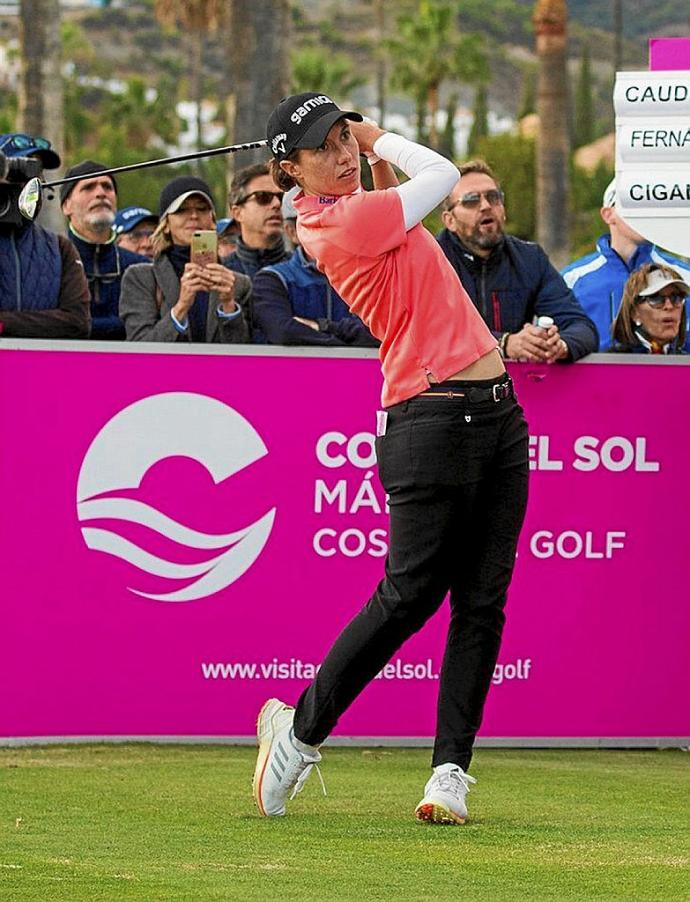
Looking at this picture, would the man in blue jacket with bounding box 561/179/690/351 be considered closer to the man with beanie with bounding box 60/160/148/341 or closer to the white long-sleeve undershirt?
the man with beanie with bounding box 60/160/148/341

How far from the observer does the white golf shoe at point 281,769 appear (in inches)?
227

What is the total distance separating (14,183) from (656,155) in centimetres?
254

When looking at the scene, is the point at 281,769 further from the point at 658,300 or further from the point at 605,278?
the point at 605,278

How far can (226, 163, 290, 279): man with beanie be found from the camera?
891cm

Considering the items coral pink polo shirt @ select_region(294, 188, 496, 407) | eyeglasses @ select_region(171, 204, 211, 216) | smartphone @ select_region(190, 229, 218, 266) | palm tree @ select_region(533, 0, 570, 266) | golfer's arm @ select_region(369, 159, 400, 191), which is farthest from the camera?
palm tree @ select_region(533, 0, 570, 266)

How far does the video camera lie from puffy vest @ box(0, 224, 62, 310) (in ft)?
0.48

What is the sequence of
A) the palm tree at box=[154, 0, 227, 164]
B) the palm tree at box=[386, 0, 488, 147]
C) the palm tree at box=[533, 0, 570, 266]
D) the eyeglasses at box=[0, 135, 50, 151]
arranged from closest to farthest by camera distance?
the eyeglasses at box=[0, 135, 50, 151] → the palm tree at box=[533, 0, 570, 266] → the palm tree at box=[154, 0, 227, 164] → the palm tree at box=[386, 0, 488, 147]

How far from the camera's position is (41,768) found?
6.97 m

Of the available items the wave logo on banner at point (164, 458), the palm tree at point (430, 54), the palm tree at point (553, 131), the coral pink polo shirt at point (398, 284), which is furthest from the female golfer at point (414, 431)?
the palm tree at point (430, 54)

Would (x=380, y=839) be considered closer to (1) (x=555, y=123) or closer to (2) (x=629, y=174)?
(2) (x=629, y=174)

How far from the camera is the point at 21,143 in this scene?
28.5 ft

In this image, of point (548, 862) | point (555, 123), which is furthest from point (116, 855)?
point (555, 123)

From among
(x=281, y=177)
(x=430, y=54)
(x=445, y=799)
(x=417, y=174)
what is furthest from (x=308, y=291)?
(x=430, y=54)

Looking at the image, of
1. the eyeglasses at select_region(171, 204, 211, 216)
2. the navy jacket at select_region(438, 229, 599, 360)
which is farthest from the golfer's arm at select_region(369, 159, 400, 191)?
the eyeglasses at select_region(171, 204, 211, 216)
